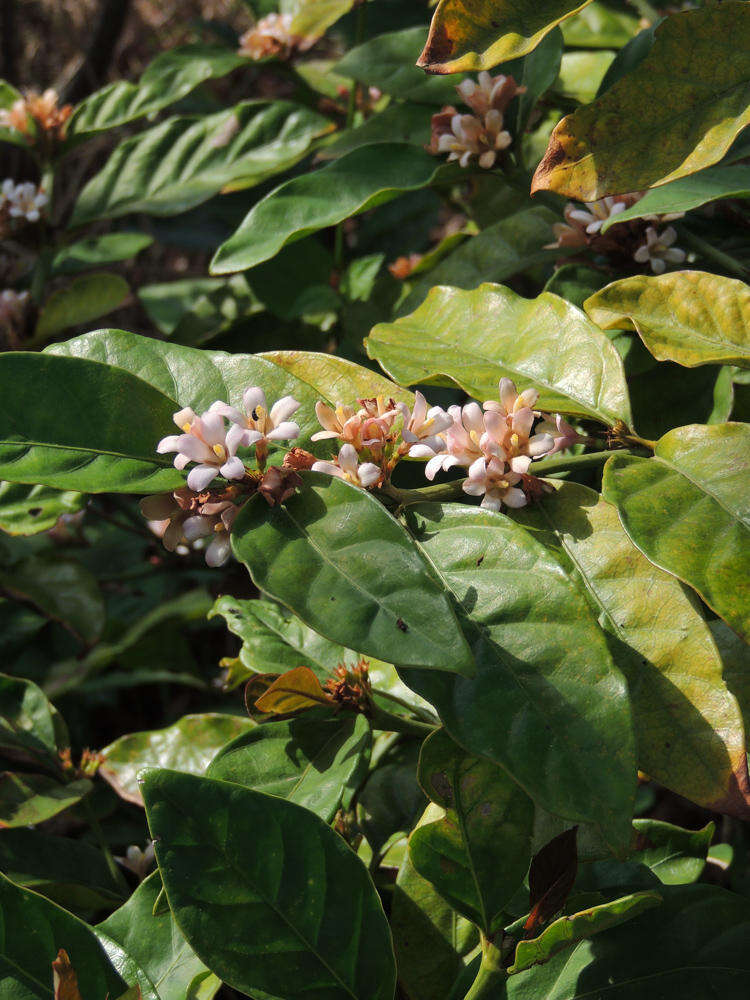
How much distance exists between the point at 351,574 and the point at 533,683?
151 mm

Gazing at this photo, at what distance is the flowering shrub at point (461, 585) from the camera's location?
67 centimetres

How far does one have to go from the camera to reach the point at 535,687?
663mm

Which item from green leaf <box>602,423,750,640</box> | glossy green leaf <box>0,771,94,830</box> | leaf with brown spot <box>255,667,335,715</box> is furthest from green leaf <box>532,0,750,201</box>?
glossy green leaf <box>0,771,94,830</box>

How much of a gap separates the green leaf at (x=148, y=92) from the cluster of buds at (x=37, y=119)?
0.09 feet

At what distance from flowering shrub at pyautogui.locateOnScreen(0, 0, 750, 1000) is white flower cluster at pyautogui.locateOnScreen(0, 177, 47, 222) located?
0.73 m

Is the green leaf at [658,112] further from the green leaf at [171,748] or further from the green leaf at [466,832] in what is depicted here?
the green leaf at [171,748]

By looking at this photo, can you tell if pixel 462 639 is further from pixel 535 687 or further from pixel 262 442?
pixel 262 442

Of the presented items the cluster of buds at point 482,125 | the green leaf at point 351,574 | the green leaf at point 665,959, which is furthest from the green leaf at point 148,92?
the green leaf at point 665,959

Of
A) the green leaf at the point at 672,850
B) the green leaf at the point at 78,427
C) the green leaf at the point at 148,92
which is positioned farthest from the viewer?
the green leaf at the point at 148,92

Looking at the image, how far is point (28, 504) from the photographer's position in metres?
1.12

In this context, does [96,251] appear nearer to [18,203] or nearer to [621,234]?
[18,203]

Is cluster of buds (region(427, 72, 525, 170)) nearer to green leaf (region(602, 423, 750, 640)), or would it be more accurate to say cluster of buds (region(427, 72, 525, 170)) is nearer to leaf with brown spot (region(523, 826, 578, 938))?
green leaf (region(602, 423, 750, 640))

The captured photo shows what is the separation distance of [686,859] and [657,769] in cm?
30

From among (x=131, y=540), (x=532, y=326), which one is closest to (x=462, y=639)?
(x=532, y=326)
